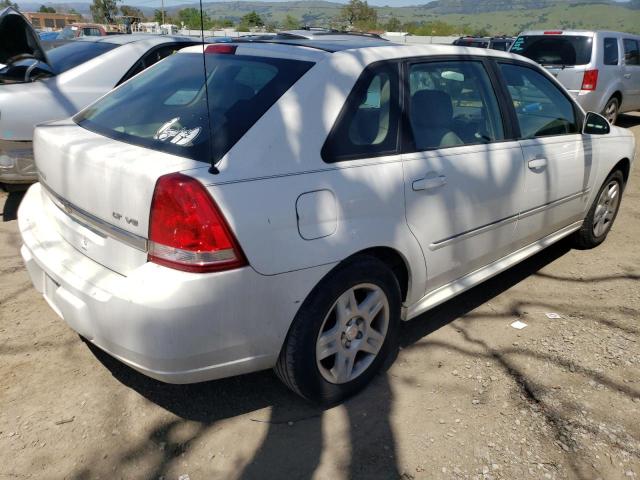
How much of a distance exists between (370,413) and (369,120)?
1402 millimetres

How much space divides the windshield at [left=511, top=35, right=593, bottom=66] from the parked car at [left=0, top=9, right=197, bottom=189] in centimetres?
692

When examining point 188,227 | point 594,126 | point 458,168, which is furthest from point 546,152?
point 188,227

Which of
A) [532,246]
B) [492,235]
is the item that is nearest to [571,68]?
[532,246]

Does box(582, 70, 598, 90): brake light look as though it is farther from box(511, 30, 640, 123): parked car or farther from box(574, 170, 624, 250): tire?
box(574, 170, 624, 250): tire

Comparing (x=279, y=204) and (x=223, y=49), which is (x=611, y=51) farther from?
(x=279, y=204)

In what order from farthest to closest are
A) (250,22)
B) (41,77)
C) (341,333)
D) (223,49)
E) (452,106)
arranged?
(250,22)
(41,77)
(452,106)
(223,49)
(341,333)

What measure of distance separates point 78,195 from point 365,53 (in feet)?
4.86

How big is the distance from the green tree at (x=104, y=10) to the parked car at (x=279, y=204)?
294 feet

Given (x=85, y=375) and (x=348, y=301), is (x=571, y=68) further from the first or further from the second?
(x=85, y=375)

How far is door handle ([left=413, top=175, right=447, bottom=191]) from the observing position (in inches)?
107

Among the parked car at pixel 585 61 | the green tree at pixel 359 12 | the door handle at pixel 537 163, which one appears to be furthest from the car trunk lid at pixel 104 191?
the green tree at pixel 359 12

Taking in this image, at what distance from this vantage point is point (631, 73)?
1086cm

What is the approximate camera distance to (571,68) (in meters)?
9.64

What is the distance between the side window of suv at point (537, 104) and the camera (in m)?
3.56
